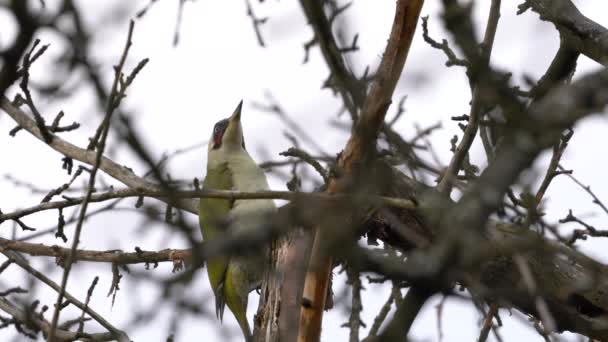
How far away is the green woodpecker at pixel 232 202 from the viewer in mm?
6531

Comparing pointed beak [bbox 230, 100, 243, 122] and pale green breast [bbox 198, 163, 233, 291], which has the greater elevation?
pointed beak [bbox 230, 100, 243, 122]

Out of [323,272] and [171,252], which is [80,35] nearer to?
[323,272]

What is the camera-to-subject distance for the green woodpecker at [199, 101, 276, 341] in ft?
21.4

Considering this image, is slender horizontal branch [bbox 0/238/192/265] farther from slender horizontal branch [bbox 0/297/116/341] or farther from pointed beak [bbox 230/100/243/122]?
pointed beak [bbox 230/100/243/122]

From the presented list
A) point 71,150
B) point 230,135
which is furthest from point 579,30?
point 230,135

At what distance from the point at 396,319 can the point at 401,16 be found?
1.88 m

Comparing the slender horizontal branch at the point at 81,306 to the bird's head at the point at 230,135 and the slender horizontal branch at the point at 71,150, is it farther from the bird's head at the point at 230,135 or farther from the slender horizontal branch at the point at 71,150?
the bird's head at the point at 230,135

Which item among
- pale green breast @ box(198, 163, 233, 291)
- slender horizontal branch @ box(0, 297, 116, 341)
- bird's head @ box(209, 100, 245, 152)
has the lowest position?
slender horizontal branch @ box(0, 297, 116, 341)

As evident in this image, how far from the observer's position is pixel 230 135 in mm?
8375

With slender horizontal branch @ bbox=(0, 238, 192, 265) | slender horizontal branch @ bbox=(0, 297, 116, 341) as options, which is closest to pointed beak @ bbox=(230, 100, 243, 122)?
slender horizontal branch @ bbox=(0, 238, 192, 265)

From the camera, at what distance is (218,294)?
680 centimetres

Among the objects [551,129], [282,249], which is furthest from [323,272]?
[551,129]

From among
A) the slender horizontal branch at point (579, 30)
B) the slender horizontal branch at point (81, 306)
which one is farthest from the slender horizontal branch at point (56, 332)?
the slender horizontal branch at point (579, 30)

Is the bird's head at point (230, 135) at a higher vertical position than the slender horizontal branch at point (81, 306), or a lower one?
higher
